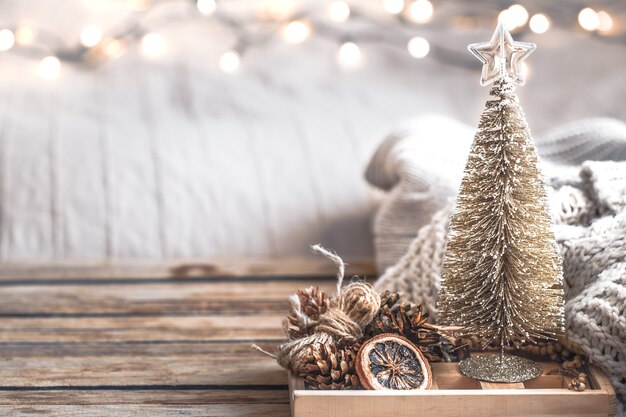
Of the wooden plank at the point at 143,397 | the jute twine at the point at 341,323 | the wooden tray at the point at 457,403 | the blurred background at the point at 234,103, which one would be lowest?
the wooden tray at the point at 457,403

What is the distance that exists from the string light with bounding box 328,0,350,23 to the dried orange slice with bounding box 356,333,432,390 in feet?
4.33

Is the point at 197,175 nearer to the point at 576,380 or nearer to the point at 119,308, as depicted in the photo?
the point at 119,308

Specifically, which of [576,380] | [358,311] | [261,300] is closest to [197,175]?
[261,300]

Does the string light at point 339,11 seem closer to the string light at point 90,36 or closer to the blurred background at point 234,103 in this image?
the blurred background at point 234,103

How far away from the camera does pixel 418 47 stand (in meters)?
2.05

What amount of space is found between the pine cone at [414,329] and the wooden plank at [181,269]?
1.84 feet

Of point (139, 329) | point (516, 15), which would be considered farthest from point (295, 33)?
point (139, 329)

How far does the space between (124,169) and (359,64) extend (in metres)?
0.64

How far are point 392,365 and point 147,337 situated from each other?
429mm

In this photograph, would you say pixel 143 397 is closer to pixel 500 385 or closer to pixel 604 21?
pixel 500 385

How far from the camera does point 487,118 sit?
841 mm

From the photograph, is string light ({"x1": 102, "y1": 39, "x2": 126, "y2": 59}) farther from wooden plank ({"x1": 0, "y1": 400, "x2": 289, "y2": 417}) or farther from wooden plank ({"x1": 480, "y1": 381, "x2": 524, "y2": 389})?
wooden plank ({"x1": 480, "y1": 381, "x2": 524, "y2": 389})

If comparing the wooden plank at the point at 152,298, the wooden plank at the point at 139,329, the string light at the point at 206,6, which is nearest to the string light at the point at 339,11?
the string light at the point at 206,6

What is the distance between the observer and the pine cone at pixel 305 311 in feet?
2.99
